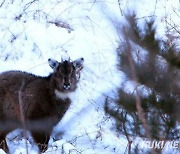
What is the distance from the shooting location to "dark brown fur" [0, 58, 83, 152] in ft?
26.8

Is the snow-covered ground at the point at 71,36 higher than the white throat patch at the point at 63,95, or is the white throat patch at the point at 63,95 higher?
the snow-covered ground at the point at 71,36

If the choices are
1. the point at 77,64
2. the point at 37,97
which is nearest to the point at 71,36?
the point at 77,64

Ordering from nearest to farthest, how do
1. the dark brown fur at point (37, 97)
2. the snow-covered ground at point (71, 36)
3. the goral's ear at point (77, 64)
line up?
the dark brown fur at point (37, 97)
the goral's ear at point (77, 64)
the snow-covered ground at point (71, 36)

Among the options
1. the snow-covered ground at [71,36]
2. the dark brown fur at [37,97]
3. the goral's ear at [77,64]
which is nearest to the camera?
the dark brown fur at [37,97]

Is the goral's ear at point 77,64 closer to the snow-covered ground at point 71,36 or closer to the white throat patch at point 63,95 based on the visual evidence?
the white throat patch at point 63,95

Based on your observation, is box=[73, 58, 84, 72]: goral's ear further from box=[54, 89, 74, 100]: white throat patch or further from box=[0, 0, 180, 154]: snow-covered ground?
box=[0, 0, 180, 154]: snow-covered ground

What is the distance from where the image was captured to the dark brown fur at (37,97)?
321 inches

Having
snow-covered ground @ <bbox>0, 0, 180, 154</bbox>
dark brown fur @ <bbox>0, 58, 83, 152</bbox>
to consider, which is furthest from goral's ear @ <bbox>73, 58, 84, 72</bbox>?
snow-covered ground @ <bbox>0, 0, 180, 154</bbox>

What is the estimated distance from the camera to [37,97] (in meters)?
8.44

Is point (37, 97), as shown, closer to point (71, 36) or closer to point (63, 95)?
point (63, 95)

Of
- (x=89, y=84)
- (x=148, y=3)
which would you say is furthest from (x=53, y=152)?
(x=148, y=3)

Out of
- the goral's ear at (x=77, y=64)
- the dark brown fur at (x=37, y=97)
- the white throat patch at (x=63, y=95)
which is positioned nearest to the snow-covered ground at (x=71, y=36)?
the white throat patch at (x=63, y=95)

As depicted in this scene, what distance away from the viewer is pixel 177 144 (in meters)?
4.91

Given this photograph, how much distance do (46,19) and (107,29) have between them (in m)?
1.15
